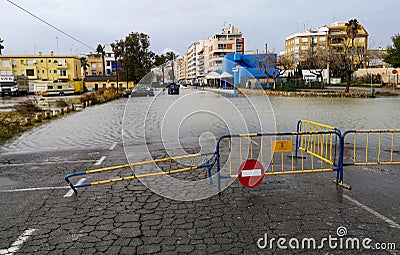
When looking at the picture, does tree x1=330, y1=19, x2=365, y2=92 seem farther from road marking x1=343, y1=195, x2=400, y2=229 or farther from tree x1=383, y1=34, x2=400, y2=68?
road marking x1=343, y1=195, x2=400, y2=229

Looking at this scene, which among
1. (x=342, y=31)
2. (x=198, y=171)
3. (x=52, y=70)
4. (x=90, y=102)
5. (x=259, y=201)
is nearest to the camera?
(x=259, y=201)

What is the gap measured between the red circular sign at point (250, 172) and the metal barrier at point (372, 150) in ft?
7.57

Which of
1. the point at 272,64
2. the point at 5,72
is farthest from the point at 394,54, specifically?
the point at 5,72

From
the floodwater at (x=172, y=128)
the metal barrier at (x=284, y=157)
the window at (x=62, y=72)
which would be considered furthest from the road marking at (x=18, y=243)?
the window at (x=62, y=72)

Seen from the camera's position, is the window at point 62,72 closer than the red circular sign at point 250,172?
No

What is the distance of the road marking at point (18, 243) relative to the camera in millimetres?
3881

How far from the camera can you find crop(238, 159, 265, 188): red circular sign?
5.68 metres

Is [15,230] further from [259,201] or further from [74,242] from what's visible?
[259,201]

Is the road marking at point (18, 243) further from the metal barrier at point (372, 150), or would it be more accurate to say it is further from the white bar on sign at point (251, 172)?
the metal barrier at point (372, 150)

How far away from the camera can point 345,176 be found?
6.62 m

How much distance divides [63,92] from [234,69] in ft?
143

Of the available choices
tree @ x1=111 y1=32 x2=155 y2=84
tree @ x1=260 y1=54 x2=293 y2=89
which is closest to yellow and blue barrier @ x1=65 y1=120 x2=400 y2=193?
tree @ x1=260 y1=54 x2=293 y2=89

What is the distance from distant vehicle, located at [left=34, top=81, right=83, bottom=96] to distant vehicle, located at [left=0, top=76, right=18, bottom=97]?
9.95ft

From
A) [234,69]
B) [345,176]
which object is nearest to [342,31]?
[234,69]
